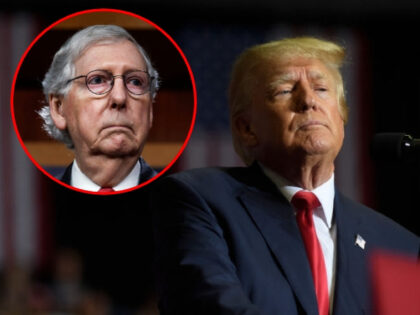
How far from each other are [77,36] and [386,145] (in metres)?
0.54

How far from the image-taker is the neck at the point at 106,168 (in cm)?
125

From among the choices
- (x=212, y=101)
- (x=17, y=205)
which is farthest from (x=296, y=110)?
(x=17, y=205)

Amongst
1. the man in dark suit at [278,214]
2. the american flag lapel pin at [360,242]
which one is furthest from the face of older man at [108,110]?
the american flag lapel pin at [360,242]

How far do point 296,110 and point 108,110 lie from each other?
28 cm

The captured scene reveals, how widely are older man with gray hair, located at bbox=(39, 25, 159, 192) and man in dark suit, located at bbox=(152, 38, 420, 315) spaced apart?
0.14m

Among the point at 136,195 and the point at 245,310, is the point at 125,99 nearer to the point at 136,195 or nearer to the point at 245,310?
the point at 245,310

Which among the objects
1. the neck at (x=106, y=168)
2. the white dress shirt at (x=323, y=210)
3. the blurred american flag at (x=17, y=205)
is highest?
the neck at (x=106, y=168)

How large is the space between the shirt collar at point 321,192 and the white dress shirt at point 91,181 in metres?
0.24

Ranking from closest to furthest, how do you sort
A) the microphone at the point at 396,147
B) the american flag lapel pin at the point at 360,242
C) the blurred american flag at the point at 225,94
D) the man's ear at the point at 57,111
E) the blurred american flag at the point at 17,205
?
the microphone at the point at 396,147 → the american flag lapel pin at the point at 360,242 → the man's ear at the point at 57,111 → the blurred american flag at the point at 225,94 → the blurred american flag at the point at 17,205

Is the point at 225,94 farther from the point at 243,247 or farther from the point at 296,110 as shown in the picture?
the point at 243,247

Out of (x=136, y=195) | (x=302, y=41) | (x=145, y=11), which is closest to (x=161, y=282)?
(x=302, y=41)

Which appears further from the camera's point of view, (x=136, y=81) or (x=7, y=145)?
(x=7, y=145)

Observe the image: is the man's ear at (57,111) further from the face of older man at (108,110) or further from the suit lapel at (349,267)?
the suit lapel at (349,267)

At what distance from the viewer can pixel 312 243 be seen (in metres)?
1.10
